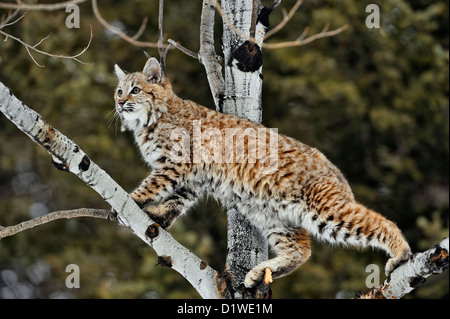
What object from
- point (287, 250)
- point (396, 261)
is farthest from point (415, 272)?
point (287, 250)

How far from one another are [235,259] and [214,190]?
82 cm

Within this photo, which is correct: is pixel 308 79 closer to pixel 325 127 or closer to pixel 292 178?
pixel 325 127

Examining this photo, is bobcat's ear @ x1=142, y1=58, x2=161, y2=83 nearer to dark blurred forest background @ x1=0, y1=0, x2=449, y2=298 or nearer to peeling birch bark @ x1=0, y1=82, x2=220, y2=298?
peeling birch bark @ x1=0, y1=82, x2=220, y2=298

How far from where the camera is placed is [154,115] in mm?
6414

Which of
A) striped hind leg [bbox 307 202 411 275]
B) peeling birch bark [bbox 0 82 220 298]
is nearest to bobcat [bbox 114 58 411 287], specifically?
striped hind leg [bbox 307 202 411 275]

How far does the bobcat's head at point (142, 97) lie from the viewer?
638 centimetres

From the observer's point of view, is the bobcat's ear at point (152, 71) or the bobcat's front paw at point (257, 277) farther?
the bobcat's ear at point (152, 71)

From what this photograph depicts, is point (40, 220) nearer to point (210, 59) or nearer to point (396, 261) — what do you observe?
point (210, 59)

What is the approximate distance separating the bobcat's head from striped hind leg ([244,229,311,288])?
1557 millimetres

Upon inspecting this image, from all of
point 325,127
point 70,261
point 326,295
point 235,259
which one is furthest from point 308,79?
point 235,259

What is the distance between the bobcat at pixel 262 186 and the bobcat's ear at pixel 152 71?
0.56 meters

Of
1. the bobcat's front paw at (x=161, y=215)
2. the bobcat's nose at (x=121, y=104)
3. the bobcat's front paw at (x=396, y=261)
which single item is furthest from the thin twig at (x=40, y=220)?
the bobcat's front paw at (x=396, y=261)

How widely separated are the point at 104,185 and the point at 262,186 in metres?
1.66

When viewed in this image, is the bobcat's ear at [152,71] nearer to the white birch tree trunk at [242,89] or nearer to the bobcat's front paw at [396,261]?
the white birch tree trunk at [242,89]
